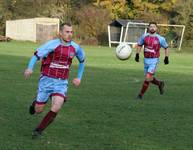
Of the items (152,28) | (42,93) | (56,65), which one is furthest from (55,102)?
(152,28)

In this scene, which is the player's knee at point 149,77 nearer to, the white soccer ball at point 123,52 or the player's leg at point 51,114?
the white soccer ball at point 123,52

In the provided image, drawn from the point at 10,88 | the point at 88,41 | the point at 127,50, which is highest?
the point at 127,50

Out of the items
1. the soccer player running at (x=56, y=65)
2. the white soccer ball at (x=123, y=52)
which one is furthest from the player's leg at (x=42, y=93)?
the white soccer ball at (x=123, y=52)

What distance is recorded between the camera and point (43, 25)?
74.1m

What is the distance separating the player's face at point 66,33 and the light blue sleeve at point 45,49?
17cm

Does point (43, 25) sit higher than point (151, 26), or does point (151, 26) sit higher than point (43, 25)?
point (151, 26)

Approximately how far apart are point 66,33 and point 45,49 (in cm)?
44

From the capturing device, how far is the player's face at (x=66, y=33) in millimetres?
9475

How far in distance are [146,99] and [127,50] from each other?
97.8 inches

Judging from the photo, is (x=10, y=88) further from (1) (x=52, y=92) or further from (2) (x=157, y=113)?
(1) (x=52, y=92)

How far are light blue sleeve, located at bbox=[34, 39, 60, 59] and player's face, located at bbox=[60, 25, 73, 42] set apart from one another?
0.17m

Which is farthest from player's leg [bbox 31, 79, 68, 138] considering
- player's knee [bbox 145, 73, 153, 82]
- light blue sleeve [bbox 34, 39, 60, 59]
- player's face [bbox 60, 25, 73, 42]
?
player's knee [bbox 145, 73, 153, 82]

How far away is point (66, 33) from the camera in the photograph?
31.3 ft

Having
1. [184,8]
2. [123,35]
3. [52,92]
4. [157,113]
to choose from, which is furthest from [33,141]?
[184,8]
